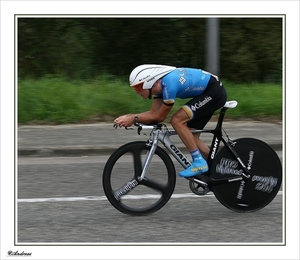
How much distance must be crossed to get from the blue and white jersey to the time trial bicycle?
1.14ft

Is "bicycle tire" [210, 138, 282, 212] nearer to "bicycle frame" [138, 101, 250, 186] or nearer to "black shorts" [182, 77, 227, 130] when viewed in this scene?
"bicycle frame" [138, 101, 250, 186]

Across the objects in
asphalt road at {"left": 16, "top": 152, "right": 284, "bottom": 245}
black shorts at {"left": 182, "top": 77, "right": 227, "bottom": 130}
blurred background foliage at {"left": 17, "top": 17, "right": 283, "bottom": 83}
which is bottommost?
asphalt road at {"left": 16, "top": 152, "right": 284, "bottom": 245}

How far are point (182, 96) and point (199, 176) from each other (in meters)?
0.83

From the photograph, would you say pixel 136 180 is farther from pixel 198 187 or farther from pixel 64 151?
pixel 64 151

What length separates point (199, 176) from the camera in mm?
6477

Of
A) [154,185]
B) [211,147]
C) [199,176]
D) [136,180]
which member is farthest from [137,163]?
[211,147]

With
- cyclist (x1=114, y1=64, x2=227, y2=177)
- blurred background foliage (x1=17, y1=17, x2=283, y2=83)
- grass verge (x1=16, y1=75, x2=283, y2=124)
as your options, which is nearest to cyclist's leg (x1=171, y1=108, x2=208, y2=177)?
cyclist (x1=114, y1=64, x2=227, y2=177)

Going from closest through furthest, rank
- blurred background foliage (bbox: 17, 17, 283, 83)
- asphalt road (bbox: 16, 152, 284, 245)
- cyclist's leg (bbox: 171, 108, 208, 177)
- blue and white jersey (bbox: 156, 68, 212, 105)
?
asphalt road (bbox: 16, 152, 284, 245) < blue and white jersey (bbox: 156, 68, 212, 105) < cyclist's leg (bbox: 171, 108, 208, 177) < blurred background foliage (bbox: 17, 17, 283, 83)

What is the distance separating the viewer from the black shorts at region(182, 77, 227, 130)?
634 cm

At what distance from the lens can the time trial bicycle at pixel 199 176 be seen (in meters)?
6.41

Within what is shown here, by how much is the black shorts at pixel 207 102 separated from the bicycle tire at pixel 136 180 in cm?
50

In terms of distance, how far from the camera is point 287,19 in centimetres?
991

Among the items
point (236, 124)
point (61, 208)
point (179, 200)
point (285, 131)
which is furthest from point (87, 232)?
point (236, 124)

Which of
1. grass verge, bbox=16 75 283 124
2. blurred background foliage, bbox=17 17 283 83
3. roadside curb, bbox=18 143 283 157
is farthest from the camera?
blurred background foliage, bbox=17 17 283 83
